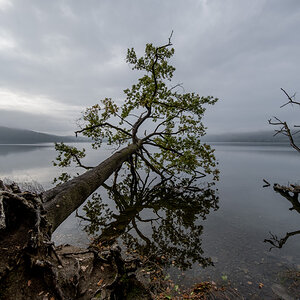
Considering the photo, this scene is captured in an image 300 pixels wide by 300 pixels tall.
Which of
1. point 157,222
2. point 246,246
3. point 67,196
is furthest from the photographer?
point 157,222

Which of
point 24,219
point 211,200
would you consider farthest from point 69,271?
point 211,200

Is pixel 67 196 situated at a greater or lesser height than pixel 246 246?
greater

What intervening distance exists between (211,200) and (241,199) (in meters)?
2.52

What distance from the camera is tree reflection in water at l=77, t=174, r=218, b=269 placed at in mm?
6193

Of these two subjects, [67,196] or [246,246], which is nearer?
[67,196]

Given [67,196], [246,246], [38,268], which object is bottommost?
[246,246]

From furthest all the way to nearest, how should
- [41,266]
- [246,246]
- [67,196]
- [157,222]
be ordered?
[157,222] < [246,246] < [67,196] < [41,266]

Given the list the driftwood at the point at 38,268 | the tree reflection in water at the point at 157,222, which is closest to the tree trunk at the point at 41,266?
the driftwood at the point at 38,268

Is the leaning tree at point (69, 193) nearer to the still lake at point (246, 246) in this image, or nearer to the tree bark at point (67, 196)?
the tree bark at point (67, 196)

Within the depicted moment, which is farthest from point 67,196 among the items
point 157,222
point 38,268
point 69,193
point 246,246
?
point 246,246

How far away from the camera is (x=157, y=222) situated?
862cm

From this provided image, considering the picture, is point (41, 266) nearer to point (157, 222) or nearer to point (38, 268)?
point (38, 268)

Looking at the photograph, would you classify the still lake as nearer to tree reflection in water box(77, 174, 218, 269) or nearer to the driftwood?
tree reflection in water box(77, 174, 218, 269)

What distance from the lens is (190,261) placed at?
18.8 ft
